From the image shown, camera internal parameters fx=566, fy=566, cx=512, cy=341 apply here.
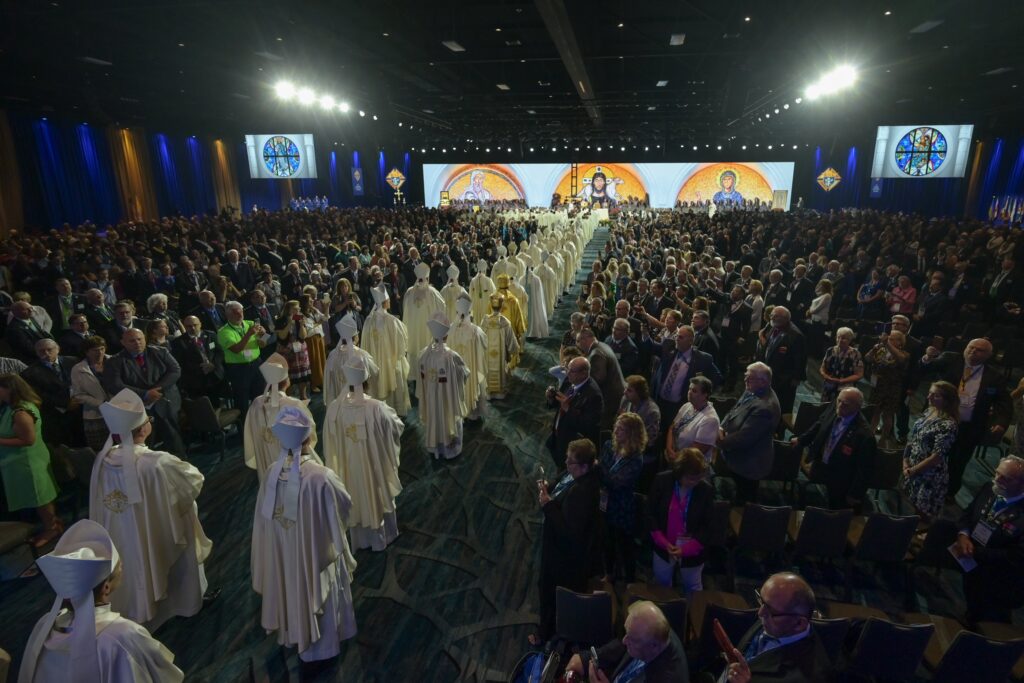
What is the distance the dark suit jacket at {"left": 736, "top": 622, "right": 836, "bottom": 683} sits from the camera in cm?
243

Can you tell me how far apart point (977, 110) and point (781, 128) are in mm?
10616

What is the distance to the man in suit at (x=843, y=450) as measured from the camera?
4.66m

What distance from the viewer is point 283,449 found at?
11.5ft

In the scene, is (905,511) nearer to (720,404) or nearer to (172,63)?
(720,404)

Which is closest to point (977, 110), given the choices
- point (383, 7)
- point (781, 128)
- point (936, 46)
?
point (781, 128)

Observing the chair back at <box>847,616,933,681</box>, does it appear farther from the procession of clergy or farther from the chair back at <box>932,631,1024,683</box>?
the procession of clergy

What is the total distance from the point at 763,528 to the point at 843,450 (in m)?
1.05

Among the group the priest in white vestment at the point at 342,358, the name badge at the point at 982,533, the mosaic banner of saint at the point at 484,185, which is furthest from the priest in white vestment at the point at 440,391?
the mosaic banner of saint at the point at 484,185

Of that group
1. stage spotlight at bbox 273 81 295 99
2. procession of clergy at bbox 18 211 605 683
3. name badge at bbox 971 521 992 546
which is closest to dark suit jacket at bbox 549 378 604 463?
procession of clergy at bbox 18 211 605 683

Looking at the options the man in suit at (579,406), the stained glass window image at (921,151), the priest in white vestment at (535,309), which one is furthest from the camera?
the stained glass window image at (921,151)

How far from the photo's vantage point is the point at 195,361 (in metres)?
6.98

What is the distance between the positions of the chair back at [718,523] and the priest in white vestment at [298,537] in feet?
8.03

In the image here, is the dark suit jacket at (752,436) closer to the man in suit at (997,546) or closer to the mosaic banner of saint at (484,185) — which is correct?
the man in suit at (997,546)

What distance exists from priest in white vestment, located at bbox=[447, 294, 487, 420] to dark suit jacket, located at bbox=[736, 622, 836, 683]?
5365 mm
